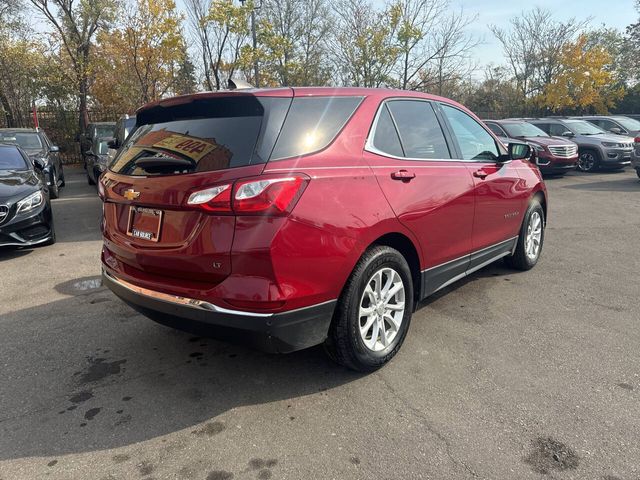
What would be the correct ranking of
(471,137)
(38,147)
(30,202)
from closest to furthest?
(471,137), (30,202), (38,147)

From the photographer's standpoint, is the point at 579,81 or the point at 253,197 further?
the point at 579,81

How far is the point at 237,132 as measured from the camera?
2594 mm

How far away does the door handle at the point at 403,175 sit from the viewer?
10.1ft

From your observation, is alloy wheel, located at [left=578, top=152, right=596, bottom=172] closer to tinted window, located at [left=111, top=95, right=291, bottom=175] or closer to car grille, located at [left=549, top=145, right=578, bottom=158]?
car grille, located at [left=549, top=145, right=578, bottom=158]

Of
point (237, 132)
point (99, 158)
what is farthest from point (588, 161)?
point (237, 132)

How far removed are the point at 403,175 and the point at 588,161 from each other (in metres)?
14.7

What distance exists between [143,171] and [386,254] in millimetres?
1601

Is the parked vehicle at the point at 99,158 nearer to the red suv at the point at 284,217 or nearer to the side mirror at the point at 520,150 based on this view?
the red suv at the point at 284,217

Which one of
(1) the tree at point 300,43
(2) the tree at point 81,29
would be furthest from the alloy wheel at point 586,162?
(2) the tree at point 81,29

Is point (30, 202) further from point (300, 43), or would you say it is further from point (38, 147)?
point (300, 43)

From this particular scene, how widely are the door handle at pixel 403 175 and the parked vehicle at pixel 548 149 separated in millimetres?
11551

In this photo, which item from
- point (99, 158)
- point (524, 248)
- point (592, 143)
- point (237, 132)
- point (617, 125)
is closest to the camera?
point (237, 132)

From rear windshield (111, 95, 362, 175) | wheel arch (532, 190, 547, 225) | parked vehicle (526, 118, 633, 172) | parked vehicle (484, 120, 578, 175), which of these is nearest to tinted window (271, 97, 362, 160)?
rear windshield (111, 95, 362, 175)

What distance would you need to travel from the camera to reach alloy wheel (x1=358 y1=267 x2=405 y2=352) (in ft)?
9.84
